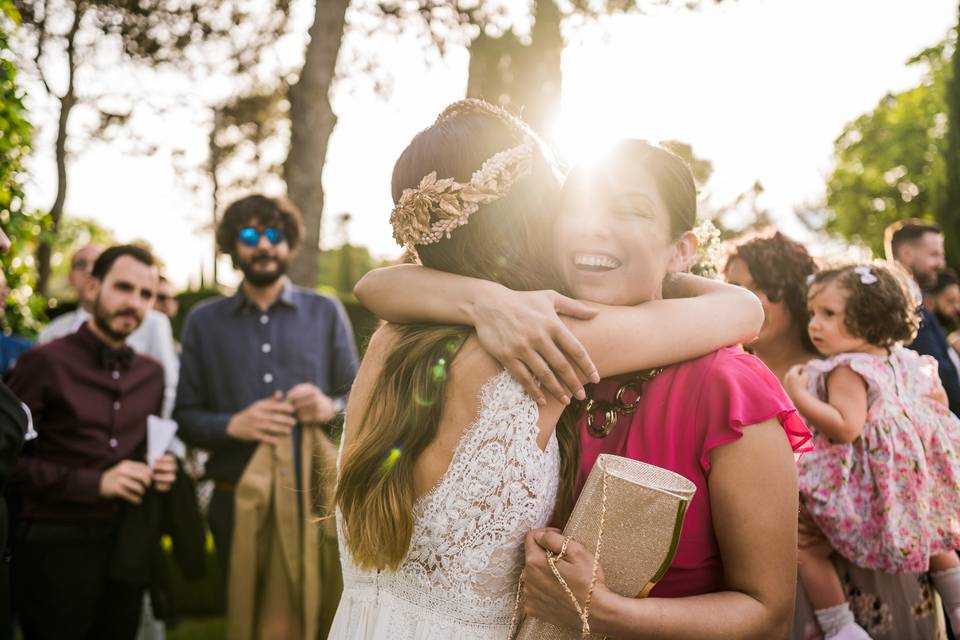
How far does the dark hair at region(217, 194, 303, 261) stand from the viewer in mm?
4852

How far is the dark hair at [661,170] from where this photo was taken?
6.12ft

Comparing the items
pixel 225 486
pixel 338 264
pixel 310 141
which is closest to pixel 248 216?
pixel 225 486

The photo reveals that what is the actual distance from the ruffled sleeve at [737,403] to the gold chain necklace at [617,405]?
0.16 meters

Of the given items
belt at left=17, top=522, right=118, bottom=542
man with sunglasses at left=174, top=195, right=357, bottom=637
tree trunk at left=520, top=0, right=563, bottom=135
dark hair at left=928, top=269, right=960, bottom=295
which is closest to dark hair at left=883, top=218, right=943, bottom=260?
dark hair at left=928, top=269, right=960, bottom=295

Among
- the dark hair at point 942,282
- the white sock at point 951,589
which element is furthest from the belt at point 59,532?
the dark hair at point 942,282

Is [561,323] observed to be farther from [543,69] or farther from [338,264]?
[338,264]

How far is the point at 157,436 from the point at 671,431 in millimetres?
3180

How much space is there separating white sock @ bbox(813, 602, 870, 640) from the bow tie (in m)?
3.63

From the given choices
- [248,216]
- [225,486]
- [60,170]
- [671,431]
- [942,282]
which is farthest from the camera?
[60,170]

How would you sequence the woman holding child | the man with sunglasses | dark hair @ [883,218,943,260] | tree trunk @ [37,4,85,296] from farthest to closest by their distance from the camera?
tree trunk @ [37,4,85,296] → dark hair @ [883,218,943,260] → the man with sunglasses → the woman holding child

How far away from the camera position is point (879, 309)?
9.99 ft

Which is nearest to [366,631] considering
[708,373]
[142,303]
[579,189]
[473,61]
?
[708,373]

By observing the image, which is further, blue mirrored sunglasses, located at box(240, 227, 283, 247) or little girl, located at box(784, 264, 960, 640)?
blue mirrored sunglasses, located at box(240, 227, 283, 247)

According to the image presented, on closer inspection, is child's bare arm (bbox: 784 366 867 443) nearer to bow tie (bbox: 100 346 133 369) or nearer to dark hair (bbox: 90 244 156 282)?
bow tie (bbox: 100 346 133 369)
